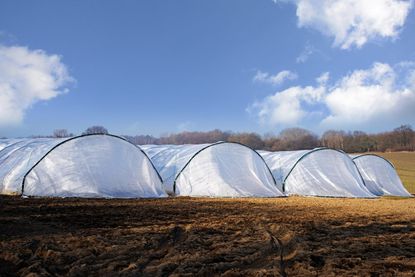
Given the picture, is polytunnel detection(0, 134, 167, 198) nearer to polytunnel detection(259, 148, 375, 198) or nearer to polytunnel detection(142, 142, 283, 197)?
polytunnel detection(142, 142, 283, 197)

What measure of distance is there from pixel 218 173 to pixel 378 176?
1279 cm

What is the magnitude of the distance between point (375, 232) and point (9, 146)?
53.7 ft

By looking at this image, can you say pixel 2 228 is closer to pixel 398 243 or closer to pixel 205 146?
pixel 398 243

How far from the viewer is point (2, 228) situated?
746 centimetres

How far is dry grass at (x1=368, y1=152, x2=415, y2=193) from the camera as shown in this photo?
3558cm

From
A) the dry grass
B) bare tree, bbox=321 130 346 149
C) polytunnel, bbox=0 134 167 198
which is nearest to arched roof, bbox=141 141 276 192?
polytunnel, bbox=0 134 167 198

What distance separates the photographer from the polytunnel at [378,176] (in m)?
24.6

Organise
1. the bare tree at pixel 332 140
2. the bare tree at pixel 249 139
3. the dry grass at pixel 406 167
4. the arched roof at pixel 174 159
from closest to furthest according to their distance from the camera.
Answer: the arched roof at pixel 174 159
the dry grass at pixel 406 167
the bare tree at pixel 249 139
the bare tree at pixel 332 140

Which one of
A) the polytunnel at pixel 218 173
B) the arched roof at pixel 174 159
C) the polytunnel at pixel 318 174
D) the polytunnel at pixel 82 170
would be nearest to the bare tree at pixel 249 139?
the polytunnel at pixel 318 174

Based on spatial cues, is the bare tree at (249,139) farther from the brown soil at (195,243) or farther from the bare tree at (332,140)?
the brown soil at (195,243)

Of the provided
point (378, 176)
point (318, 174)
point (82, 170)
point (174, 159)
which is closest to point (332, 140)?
point (378, 176)

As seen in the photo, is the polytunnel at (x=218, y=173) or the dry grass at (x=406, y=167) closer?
the polytunnel at (x=218, y=173)

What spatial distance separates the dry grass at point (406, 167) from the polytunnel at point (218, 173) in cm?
1812

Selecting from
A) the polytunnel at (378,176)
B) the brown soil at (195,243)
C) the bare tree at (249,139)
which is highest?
the bare tree at (249,139)
